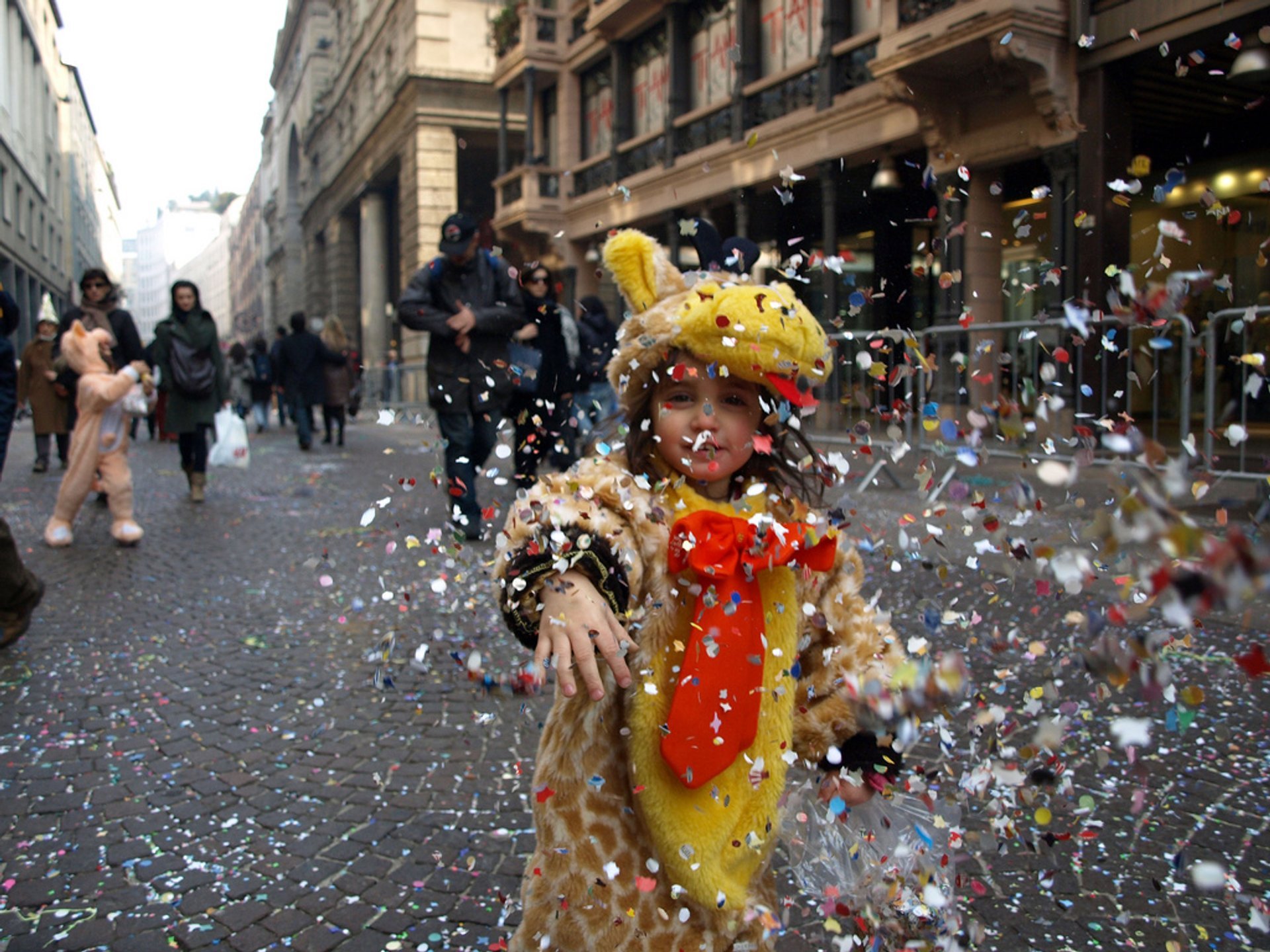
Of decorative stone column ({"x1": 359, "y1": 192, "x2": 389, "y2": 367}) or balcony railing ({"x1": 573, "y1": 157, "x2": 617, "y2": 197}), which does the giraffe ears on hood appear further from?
decorative stone column ({"x1": 359, "y1": 192, "x2": 389, "y2": 367})

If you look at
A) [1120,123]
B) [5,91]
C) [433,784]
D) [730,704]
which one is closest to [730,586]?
[730,704]

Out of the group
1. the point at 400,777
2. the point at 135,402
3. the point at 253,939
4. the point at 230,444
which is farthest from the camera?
Result: the point at 230,444

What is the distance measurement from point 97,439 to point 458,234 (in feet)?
8.97

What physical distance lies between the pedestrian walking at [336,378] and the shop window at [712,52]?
7220 mm

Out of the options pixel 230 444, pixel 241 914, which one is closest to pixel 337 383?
pixel 230 444

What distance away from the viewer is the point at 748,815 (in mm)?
1760

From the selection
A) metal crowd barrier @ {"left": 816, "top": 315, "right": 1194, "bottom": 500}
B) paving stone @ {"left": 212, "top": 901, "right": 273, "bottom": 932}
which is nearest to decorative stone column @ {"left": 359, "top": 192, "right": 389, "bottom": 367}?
paving stone @ {"left": 212, "top": 901, "right": 273, "bottom": 932}

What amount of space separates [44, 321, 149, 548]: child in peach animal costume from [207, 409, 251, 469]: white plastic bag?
2113 mm

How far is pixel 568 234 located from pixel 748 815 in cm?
1899

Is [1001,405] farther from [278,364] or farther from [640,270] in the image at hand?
[278,364]

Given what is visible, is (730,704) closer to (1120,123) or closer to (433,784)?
(433,784)

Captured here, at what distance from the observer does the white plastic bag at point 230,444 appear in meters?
8.98

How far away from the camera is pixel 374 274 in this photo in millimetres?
32000

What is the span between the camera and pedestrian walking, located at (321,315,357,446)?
15391 millimetres
